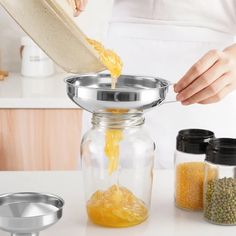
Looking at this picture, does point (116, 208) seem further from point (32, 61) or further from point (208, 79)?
point (32, 61)

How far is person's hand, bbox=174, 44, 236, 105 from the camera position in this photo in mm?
1271

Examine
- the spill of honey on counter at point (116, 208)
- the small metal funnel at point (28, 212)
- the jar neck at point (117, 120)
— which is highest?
the jar neck at point (117, 120)

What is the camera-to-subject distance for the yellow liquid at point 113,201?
1.20 metres

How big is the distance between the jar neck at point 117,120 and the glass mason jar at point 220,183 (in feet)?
0.48

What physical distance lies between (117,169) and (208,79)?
26 centimetres

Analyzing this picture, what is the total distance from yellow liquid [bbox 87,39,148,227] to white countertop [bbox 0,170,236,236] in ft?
0.05

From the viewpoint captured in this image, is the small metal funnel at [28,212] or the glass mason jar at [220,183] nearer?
the small metal funnel at [28,212]

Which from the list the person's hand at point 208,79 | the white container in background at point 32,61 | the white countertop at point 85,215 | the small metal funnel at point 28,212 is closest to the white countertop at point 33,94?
the white container in background at point 32,61

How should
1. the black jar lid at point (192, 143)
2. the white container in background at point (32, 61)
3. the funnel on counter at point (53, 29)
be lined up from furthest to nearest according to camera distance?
1. the white container in background at point (32, 61)
2. the black jar lid at point (192, 143)
3. the funnel on counter at point (53, 29)

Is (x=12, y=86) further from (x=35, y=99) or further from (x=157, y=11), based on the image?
(x=157, y=11)

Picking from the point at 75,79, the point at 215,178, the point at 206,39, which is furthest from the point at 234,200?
the point at 206,39

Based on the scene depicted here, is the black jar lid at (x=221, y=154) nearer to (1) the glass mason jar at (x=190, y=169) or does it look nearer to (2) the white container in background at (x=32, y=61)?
(1) the glass mason jar at (x=190, y=169)

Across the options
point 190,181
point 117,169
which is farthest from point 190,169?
point 117,169

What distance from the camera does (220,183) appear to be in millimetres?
1203
